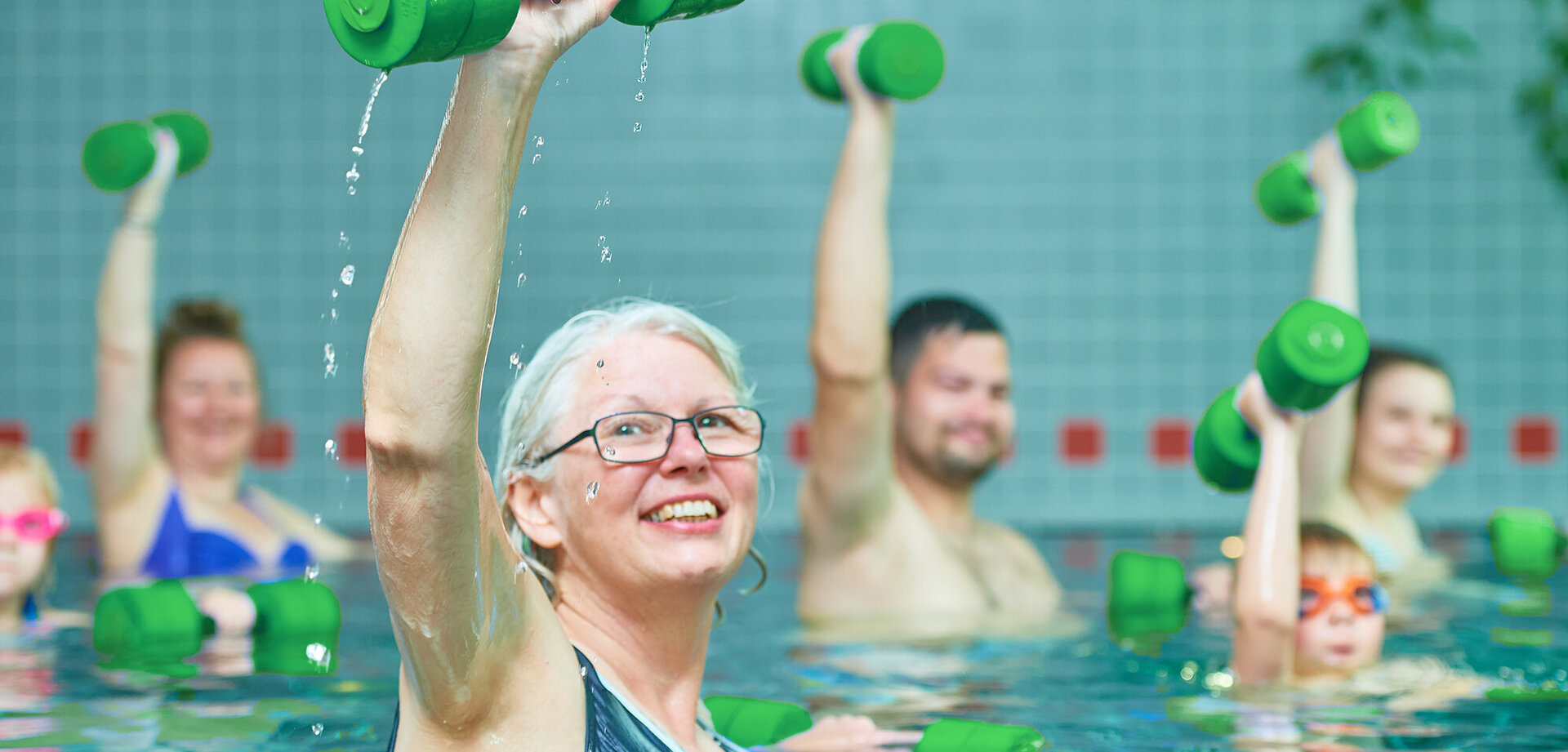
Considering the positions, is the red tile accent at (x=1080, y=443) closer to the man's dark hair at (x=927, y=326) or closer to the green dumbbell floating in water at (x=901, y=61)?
the man's dark hair at (x=927, y=326)

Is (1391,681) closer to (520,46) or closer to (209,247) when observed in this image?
(520,46)

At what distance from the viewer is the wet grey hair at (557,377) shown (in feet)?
6.71

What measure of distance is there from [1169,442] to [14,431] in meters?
4.63

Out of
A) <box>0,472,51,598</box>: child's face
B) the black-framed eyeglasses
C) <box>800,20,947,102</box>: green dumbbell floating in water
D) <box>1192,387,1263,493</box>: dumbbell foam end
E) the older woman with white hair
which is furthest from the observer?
<box>0,472,51,598</box>: child's face

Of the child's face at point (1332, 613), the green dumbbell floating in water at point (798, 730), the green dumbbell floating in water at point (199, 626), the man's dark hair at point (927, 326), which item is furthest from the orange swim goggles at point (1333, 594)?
the green dumbbell floating in water at point (199, 626)

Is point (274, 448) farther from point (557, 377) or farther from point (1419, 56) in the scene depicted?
point (557, 377)

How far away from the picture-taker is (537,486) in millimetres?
2059

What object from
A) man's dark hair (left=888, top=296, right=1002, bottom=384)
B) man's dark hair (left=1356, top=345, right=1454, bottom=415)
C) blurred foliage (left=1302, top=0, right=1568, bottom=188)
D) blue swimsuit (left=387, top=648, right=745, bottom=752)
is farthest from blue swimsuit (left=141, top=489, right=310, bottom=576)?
blurred foliage (left=1302, top=0, right=1568, bottom=188)

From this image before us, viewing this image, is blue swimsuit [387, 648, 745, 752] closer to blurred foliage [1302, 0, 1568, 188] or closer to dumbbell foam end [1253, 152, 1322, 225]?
dumbbell foam end [1253, 152, 1322, 225]

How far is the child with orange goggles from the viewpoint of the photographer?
382 centimetres

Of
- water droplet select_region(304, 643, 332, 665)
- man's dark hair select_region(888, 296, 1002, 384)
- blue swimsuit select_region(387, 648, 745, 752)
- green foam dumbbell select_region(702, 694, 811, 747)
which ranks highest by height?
man's dark hair select_region(888, 296, 1002, 384)

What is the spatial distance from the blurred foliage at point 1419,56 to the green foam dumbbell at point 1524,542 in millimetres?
2674

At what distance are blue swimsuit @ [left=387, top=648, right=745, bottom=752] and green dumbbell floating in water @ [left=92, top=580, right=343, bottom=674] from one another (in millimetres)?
1798

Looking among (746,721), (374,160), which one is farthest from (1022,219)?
(746,721)
